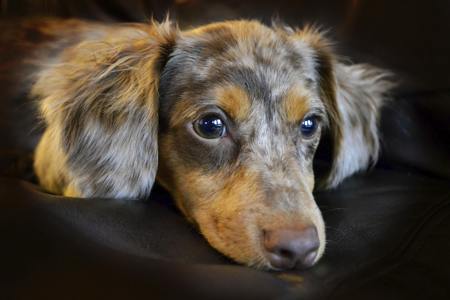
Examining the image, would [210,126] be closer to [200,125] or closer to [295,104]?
[200,125]

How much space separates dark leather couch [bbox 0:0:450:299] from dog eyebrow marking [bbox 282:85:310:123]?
23cm

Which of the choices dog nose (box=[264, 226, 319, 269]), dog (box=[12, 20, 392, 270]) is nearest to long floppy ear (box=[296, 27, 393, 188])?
dog (box=[12, 20, 392, 270])

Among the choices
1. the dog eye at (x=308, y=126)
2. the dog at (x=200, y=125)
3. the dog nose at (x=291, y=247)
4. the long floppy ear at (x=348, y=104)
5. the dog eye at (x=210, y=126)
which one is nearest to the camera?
the dog nose at (x=291, y=247)

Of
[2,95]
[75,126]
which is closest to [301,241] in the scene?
[75,126]

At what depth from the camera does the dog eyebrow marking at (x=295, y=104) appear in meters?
1.51

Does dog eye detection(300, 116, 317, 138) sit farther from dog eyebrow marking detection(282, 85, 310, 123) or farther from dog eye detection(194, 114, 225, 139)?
dog eye detection(194, 114, 225, 139)

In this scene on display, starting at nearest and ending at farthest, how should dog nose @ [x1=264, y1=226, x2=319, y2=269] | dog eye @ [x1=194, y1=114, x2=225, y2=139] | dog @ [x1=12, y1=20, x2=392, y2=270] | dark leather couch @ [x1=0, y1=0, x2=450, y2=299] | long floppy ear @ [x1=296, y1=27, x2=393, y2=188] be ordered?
dark leather couch @ [x1=0, y1=0, x2=450, y2=299] < dog nose @ [x1=264, y1=226, x2=319, y2=269] < dog @ [x1=12, y1=20, x2=392, y2=270] < dog eye @ [x1=194, y1=114, x2=225, y2=139] < long floppy ear @ [x1=296, y1=27, x2=393, y2=188]

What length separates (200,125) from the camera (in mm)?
1458

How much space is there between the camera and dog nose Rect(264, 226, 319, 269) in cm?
112

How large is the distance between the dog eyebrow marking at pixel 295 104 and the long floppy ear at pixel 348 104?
8.8 inches

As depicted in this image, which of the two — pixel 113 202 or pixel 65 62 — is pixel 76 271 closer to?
pixel 113 202

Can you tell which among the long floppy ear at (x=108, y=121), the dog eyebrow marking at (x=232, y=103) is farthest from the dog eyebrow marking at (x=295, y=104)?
the long floppy ear at (x=108, y=121)

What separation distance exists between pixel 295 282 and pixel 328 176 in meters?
0.72

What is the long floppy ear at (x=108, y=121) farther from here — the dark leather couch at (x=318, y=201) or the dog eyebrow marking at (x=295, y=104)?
the dog eyebrow marking at (x=295, y=104)
